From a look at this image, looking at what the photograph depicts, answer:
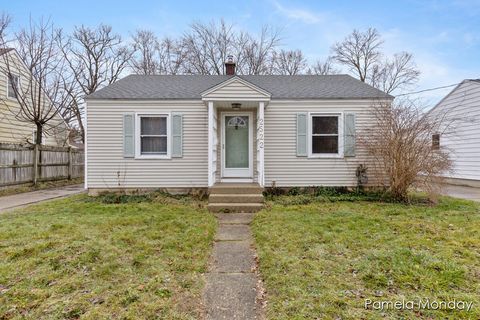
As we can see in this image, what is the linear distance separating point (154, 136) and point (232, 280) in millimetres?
6254

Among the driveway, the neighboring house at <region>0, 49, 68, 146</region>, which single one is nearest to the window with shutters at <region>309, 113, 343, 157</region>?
the driveway

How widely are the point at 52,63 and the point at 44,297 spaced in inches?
559

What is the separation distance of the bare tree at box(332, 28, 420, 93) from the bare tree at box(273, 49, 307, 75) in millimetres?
3572

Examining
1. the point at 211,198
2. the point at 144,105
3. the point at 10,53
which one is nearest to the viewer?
the point at 211,198

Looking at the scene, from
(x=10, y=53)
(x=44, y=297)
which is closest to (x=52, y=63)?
(x=10, y=53)

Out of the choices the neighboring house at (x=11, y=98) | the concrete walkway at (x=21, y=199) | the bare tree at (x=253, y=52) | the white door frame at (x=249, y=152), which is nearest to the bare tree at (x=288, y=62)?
the bare tree at (x=253, y=52)

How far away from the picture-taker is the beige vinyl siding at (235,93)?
25.6 ft

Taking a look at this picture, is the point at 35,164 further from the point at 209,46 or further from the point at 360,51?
the point at 360,51

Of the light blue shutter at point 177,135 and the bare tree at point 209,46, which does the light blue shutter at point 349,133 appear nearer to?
the light blue shutter at point 177,135

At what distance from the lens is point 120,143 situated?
858cm

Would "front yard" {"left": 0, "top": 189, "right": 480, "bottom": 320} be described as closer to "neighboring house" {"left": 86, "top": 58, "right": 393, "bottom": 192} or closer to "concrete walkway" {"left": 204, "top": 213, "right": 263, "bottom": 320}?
"concrete walkway" {"left": 204, "top": 213, "right": 263, "bottom": 320}

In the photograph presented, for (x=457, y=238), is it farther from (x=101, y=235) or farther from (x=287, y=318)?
(x=101, y=235)

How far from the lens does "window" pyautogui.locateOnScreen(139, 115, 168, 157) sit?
28.4 ft

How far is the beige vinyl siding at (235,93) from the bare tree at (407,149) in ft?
11.4
